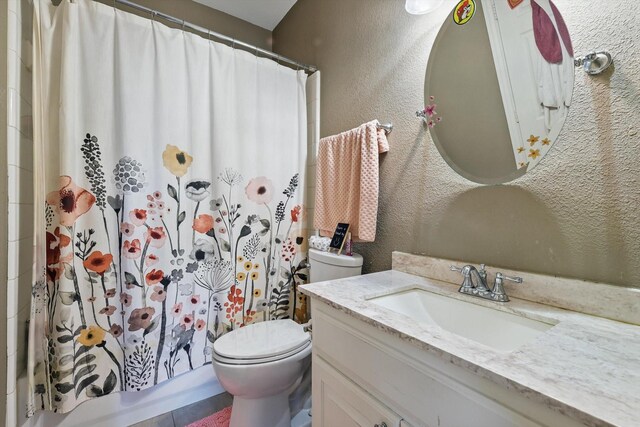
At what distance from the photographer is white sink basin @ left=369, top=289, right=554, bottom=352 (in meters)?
0.71

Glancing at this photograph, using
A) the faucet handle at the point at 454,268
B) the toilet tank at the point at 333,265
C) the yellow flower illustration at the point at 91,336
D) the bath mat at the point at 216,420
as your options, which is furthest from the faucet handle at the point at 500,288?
the yellow flower illustration at the point at 91,336

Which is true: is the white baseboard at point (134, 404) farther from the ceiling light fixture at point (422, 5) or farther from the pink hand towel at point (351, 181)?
the ceiling light fixture at point (422, 5)

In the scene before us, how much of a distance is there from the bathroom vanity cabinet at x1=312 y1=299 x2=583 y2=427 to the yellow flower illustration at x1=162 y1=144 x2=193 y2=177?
99 cm

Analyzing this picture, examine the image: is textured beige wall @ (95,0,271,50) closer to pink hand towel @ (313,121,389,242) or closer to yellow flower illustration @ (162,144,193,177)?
yellow flower illustration @ (162,144,193,177)

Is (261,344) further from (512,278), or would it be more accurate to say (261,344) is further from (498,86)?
(498,86)

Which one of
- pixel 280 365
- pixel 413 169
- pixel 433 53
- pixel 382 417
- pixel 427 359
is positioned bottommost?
pixel 280 365

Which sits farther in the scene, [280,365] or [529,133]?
[280,365]

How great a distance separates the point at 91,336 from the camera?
1199 millimetres

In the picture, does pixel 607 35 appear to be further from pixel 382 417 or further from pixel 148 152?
pixel 148 152

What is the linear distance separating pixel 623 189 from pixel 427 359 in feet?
2.15

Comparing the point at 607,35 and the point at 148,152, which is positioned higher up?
the point at 607,35

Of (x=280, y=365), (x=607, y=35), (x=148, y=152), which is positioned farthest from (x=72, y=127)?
(x=607, y=35)

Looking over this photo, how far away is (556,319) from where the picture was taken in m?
0.67

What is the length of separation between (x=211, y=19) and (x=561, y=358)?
2552 millimetres
